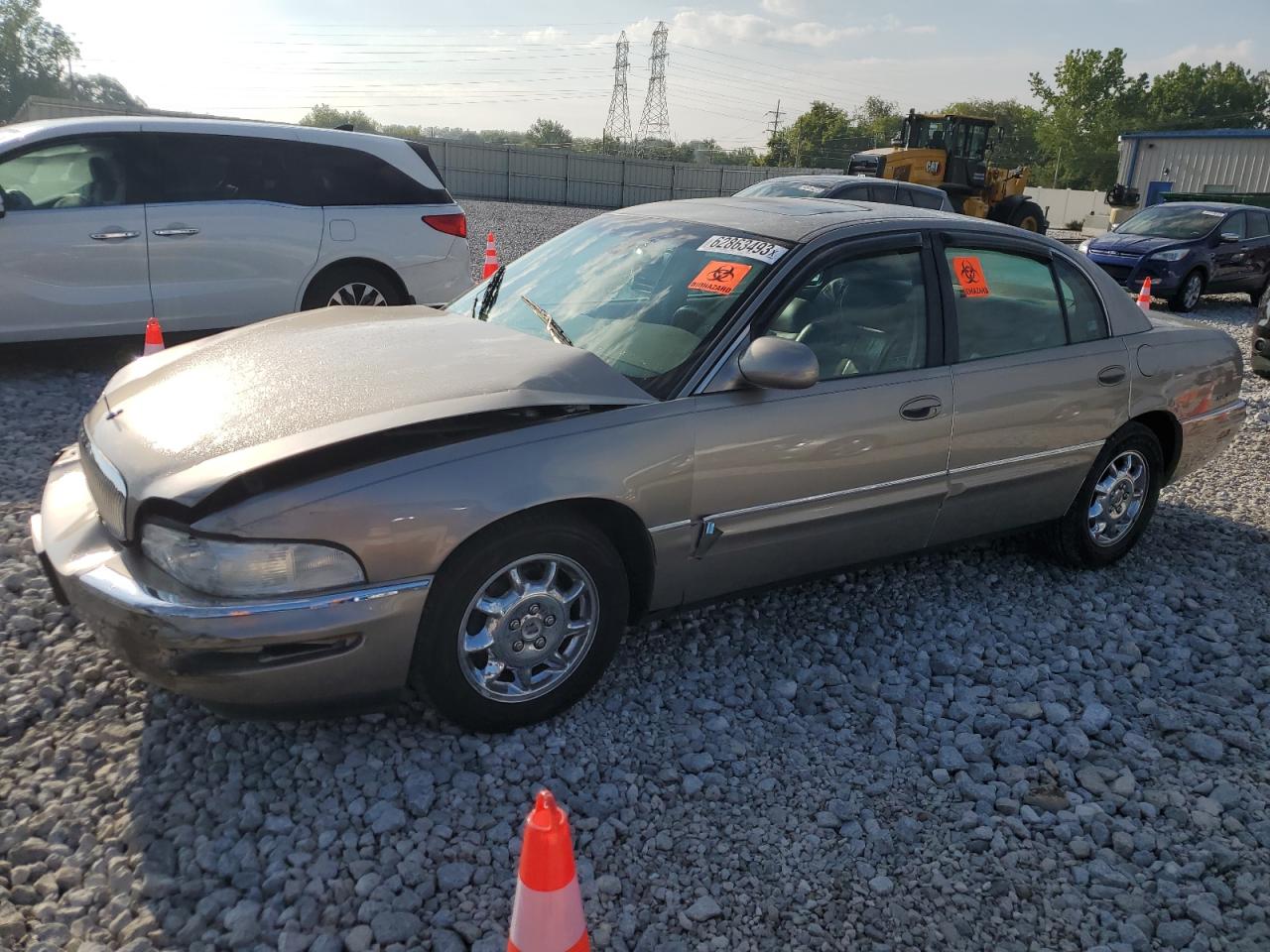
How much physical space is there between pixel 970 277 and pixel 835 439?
1065 millimetres

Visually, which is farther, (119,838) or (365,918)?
(119,838)

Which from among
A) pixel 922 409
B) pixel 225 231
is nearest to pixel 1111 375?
pixel 922 409

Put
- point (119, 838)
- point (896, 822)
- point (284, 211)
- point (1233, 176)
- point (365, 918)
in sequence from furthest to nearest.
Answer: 1. point (1233, 176)
2. point (284, 211)
3. point (896, 822)
4. point (119, 838)
5. point (365, 918)

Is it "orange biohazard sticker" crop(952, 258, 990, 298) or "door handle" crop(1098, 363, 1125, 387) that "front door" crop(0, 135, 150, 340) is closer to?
"orange biohazard sticker" crop(952, 258, 990, 298)

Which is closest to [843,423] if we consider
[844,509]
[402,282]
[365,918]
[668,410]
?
[844,509]

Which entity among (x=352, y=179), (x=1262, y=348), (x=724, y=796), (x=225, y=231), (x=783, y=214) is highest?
(x=352, y=179)

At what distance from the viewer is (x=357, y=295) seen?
294 inches

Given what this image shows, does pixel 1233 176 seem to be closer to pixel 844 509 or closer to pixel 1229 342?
pixel 1229 342

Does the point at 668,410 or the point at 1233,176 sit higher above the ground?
the point at 1233,176

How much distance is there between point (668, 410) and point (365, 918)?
1696 millimetres

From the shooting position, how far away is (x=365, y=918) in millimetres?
2377

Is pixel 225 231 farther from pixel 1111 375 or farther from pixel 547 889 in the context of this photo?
pixel 547 889

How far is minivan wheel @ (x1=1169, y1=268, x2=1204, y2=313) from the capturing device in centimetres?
1384

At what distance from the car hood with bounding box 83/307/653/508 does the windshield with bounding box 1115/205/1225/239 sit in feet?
45.6
